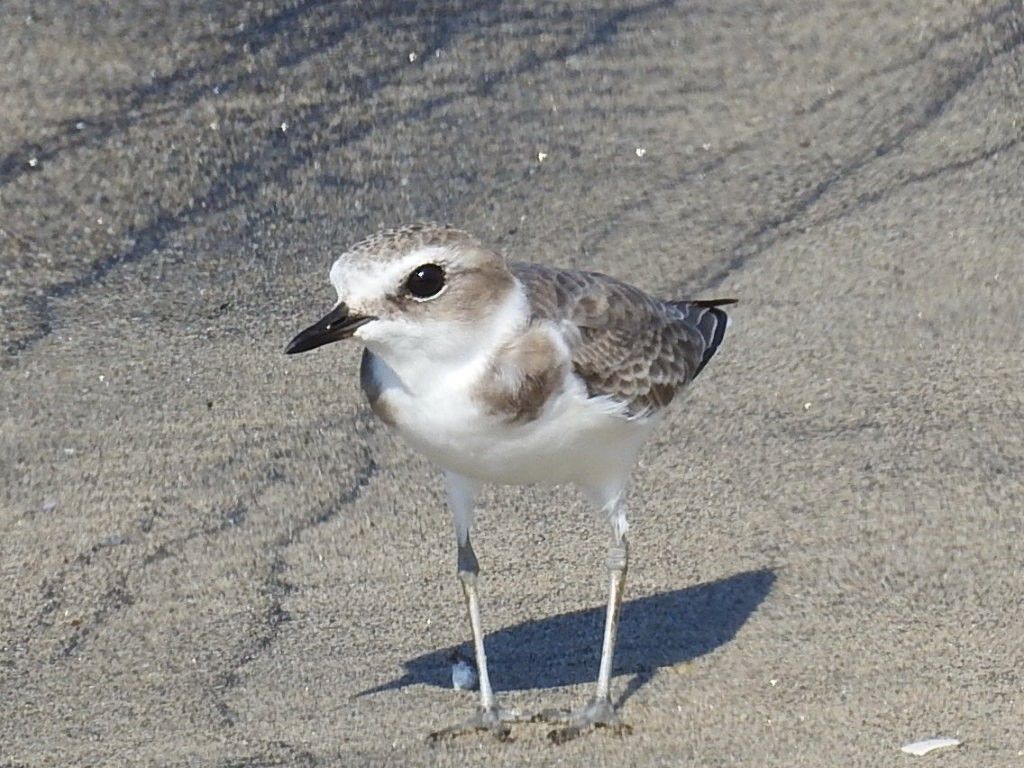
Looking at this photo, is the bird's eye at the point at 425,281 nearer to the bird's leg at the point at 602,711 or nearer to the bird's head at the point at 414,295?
the bird's head at the point at 414,295

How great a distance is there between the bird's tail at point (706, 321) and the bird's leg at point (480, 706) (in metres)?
0.93

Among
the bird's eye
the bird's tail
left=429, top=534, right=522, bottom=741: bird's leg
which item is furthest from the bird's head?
the bird's tail

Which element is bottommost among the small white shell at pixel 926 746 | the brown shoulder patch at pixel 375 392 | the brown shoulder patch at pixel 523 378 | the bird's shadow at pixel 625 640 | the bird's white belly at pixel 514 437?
the small white shell at pixel 926 746

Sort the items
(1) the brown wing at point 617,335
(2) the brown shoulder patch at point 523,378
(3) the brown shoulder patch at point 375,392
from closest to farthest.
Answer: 1. (2) the brown shoulder patch at point 523,378
2. (3) the brown shoulder patch at point 375,392
3. (1) the brown wing at point 617,335

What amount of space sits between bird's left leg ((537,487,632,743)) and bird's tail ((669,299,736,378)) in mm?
604

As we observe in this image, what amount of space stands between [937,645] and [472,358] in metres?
1.52

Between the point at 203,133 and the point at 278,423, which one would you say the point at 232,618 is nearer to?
the point at 278,423

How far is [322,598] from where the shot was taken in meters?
5.29

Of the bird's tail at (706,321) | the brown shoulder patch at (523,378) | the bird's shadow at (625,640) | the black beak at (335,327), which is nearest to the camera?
the black beak at (335,327)

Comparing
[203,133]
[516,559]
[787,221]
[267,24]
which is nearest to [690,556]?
[516,559]

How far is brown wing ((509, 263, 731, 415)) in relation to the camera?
14.8ft

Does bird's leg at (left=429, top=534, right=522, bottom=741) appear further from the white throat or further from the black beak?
the black beak

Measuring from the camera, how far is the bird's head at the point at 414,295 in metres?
4.08

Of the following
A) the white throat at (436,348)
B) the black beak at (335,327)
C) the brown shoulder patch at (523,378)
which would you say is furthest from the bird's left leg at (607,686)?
the black beak at (335,327)
